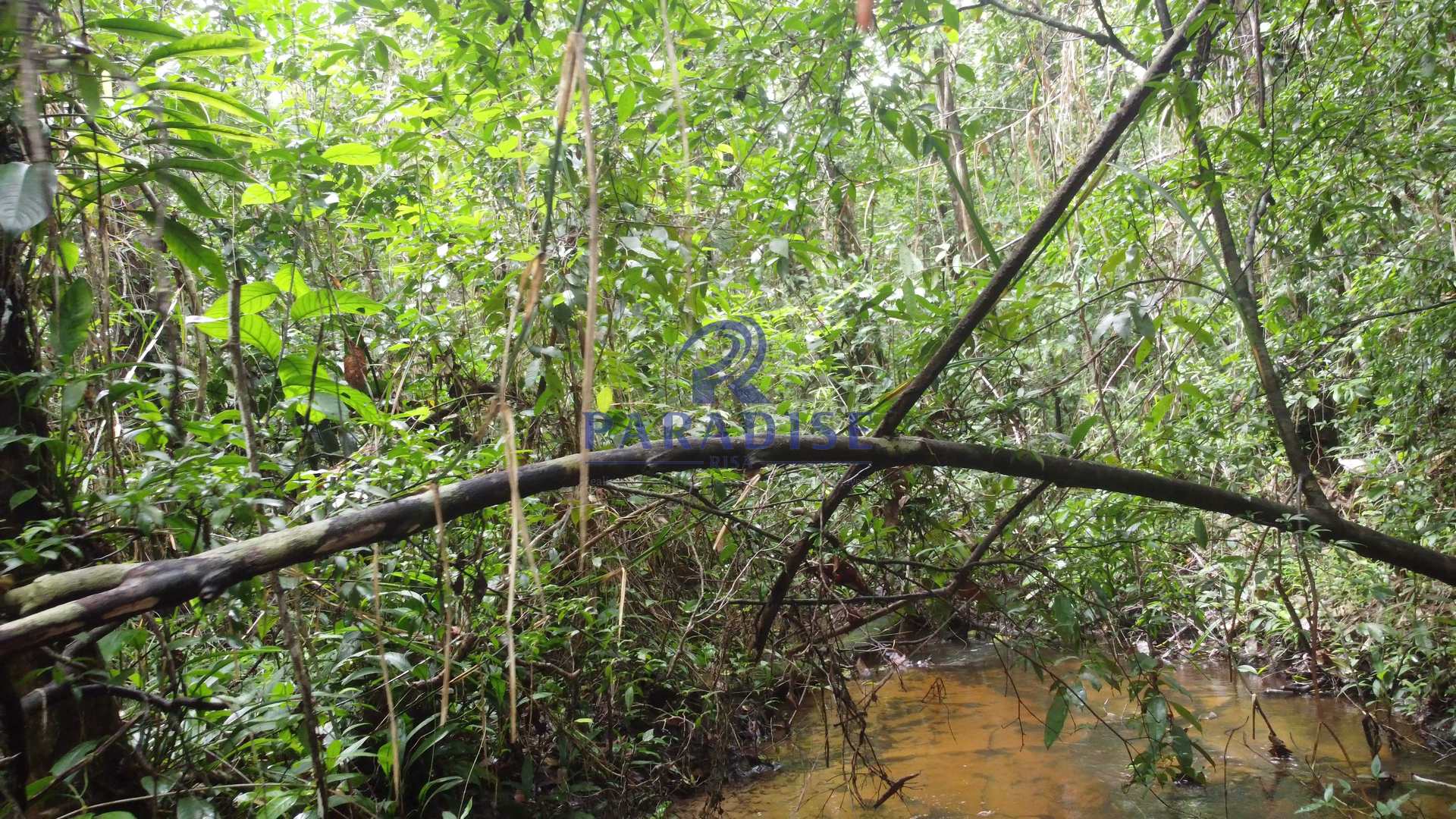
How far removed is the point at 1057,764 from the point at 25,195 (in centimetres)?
336

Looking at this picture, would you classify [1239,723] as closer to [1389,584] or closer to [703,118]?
[1389,584]

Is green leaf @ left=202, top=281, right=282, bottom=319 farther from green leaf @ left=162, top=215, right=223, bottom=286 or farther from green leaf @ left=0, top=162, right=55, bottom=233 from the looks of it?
green leaf @ left=0, top=162, right=55, bottom=233

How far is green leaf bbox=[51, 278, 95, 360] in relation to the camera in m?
1.35

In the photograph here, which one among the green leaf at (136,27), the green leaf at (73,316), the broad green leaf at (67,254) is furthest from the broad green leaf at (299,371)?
the green leaf at (136,27)

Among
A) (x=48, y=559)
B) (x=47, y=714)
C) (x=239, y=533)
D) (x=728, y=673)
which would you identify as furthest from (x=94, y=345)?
(x=728, y=673)

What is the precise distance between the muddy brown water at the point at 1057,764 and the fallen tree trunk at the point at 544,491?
79cm

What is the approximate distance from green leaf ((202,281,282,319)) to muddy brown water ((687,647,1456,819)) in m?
1.94

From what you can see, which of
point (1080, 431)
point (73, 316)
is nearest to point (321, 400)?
point (73, 316)

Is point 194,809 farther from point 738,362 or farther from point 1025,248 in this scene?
point 738,362

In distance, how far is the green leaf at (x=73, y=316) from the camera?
53.0 inches

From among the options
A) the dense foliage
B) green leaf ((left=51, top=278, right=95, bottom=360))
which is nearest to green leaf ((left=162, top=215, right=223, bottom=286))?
the dense foliage

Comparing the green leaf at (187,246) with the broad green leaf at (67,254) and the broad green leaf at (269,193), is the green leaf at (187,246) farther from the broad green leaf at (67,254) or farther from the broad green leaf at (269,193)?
the broad green leaf at (269,193)

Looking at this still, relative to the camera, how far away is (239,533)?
1.99 metres

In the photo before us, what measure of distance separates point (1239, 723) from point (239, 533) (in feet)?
12.2
